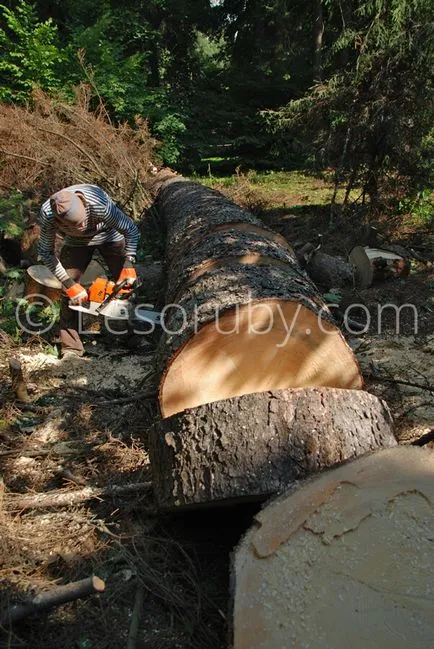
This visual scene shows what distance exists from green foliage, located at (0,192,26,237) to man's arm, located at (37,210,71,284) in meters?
2.06

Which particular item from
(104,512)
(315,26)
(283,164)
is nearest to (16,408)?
(104,512)

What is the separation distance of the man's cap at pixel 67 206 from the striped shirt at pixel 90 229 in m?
0.11

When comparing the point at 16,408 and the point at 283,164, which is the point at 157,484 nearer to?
the point at 16,408

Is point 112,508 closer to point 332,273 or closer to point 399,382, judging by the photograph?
point 399,382

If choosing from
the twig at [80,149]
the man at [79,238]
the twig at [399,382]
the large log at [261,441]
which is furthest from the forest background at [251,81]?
the large log at [261,441]

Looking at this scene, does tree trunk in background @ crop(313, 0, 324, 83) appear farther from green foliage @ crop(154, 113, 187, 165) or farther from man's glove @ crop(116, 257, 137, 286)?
man's glove @ crop(116, 257, 137, 286)

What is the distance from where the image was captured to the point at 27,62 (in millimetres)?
10711

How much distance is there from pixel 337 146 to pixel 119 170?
356cm

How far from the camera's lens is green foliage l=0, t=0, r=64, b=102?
10742 mm

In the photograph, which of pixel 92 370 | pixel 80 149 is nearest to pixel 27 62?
pixel 80 149

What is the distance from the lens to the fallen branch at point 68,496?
238 centimetres

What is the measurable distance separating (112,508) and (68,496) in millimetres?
233

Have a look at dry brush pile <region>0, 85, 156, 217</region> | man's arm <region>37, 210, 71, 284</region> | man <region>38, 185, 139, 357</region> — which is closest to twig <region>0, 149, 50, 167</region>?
dry brush pile <region>0, 85, 156, 217</region>

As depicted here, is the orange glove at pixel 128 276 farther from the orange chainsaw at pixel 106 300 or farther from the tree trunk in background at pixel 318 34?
the tree trunk in background at pixel 318 34
